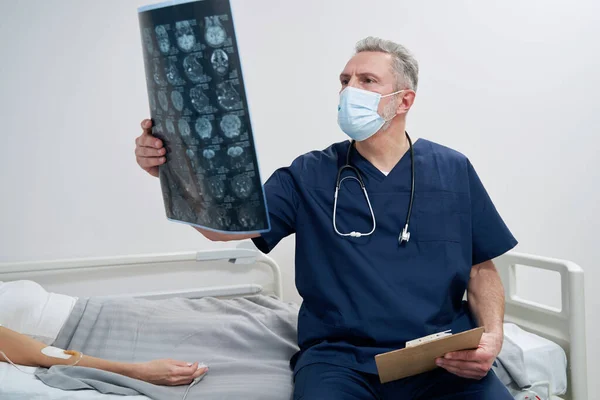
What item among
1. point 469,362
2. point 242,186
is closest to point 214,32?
point 242,186

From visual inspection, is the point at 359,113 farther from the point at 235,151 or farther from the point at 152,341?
the point at 152,341

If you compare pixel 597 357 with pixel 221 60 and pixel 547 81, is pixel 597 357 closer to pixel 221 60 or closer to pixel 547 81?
pixel 547 81

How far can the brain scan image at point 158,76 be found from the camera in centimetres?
119

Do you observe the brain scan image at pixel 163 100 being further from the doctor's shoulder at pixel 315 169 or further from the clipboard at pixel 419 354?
the clipboard at pixel 419 354

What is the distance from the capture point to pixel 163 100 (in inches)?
48.1

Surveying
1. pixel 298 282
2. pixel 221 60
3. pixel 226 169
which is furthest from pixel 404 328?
pixel 221 60

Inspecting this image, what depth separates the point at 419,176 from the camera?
5.41 feet

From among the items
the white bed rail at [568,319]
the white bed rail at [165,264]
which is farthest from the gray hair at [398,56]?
the white bed rail at [165,264]

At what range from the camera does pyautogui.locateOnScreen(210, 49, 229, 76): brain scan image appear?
1075mm

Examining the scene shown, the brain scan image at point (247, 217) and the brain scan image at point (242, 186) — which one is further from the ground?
the brain scan image at point (242, 186)

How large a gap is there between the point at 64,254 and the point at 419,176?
4.63 feet

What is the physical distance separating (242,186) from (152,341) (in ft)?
2.89

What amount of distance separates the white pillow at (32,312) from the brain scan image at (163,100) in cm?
90

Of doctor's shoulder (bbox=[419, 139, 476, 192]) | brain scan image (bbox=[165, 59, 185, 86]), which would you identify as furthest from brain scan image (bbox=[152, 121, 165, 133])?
doctor's shoulder (bbox=[419, 139, 476, 192])
